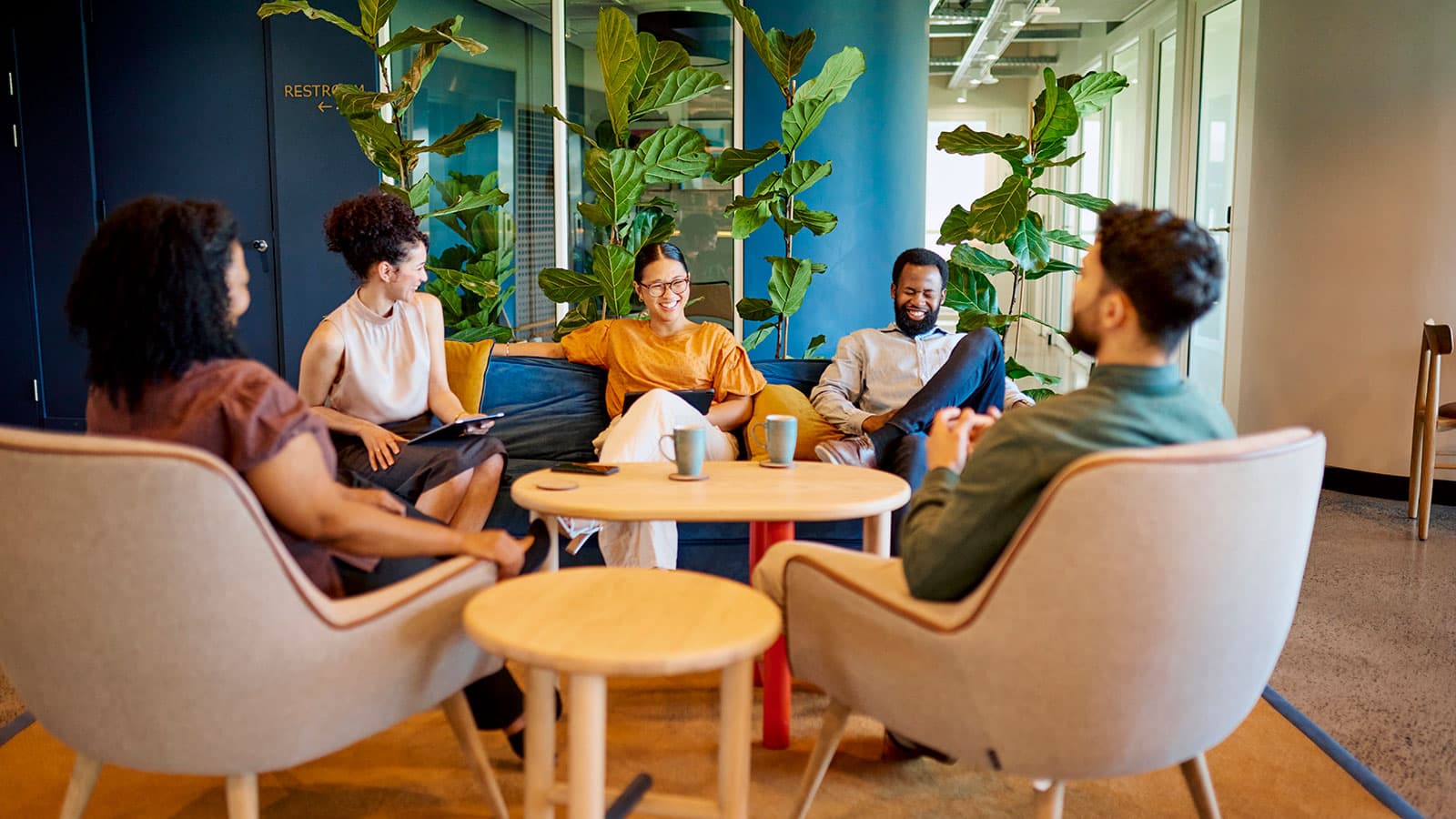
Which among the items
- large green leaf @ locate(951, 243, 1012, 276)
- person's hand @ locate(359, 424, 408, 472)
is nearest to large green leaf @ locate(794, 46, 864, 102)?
large green leaf @ locate(951, 243, 1012, 276)

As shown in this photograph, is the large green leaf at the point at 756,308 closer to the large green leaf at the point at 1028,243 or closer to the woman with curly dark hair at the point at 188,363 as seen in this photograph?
the large green leaf at the point at 1028,243

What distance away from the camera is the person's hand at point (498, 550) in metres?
2.06

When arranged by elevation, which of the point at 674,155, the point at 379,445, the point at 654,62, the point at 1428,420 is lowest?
the point at 1428,420

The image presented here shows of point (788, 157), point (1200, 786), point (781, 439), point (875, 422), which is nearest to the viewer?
point (1200, 786)

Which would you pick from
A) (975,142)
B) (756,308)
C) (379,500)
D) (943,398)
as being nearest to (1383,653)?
(943,398)

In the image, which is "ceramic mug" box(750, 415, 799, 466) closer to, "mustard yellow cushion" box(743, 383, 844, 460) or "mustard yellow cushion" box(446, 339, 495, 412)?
"mustard yellow cushion" box(743, 383, 844, 460)

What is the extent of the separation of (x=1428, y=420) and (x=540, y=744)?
4246mm

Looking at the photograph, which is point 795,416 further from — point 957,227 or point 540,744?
point 540,744

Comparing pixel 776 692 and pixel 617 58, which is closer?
pixel 776 692

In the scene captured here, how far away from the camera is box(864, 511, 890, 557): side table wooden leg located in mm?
2594

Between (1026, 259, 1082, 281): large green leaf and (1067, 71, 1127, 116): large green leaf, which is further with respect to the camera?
(1026, 259, 1082, 281): large green leaf

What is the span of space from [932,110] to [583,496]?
44.5ft

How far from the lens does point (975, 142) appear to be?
4.57 metres

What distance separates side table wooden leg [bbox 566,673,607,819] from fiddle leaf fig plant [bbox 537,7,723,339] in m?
3.00
